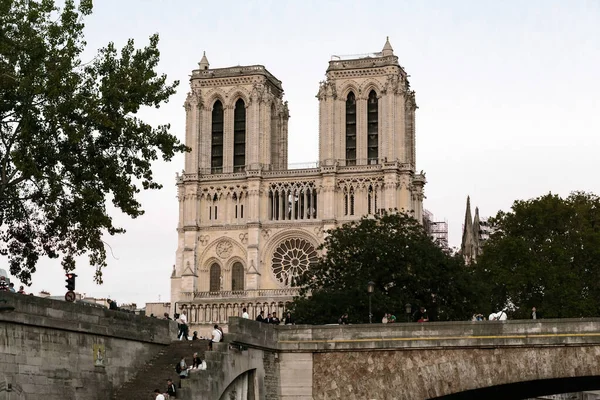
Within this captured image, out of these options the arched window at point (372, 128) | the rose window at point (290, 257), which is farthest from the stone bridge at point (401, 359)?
the arched window at point (372, 128)

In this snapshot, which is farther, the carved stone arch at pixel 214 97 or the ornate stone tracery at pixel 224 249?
the carved stone arch at pixel 214 97

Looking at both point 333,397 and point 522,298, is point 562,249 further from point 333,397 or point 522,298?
point 333,397

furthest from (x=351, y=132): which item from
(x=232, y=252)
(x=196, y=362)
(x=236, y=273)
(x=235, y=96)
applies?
(x=196, y=362)

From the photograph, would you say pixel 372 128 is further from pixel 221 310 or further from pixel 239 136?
pixel 221 310

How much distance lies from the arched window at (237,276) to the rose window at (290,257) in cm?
337

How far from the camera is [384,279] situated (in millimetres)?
70438

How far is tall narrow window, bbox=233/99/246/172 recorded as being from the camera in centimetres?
13000

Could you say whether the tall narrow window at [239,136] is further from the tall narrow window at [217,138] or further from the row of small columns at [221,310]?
the row of small columns at [221,310]

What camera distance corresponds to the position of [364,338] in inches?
1790

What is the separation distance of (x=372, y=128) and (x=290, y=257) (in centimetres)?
1486

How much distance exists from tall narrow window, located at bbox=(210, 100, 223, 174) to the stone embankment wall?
3415 inches

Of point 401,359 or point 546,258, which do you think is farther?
point 546,258

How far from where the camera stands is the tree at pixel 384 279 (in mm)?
67875

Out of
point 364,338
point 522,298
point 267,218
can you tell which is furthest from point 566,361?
point 267,218
